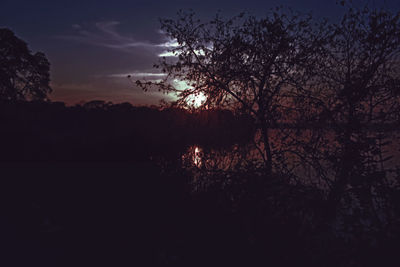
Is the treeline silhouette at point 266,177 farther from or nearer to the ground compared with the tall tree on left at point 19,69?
nearer to the ground

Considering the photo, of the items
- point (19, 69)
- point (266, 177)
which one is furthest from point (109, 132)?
point (266, 177)

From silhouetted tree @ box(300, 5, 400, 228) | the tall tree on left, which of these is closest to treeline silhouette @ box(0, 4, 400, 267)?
silhouetted tree @ box(300, 5, 400, 228)

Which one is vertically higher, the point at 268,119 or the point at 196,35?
the point at 196,35

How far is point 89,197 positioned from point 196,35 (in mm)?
10040

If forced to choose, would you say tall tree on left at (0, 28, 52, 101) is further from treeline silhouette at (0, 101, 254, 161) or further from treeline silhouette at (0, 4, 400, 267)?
treeline silhouette at (0, 4, 400, 267)

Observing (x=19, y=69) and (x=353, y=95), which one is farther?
(x=19, y=69)

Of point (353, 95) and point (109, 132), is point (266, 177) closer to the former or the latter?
point (353, 95)

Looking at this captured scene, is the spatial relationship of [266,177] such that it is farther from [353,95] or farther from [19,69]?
[19,69]

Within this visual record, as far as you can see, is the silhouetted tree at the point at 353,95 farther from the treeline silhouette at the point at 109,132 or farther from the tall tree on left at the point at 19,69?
the tall tree on left at the point at 19,69

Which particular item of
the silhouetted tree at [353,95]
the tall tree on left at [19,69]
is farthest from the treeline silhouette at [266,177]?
the tall tree on left at [19,69]

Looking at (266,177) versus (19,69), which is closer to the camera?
(266,177)

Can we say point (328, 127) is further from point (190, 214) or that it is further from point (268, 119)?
point (190, 214)

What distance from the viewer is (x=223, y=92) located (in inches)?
343

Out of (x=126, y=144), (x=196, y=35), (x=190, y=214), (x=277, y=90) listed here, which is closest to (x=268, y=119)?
(x=277, y=90)
